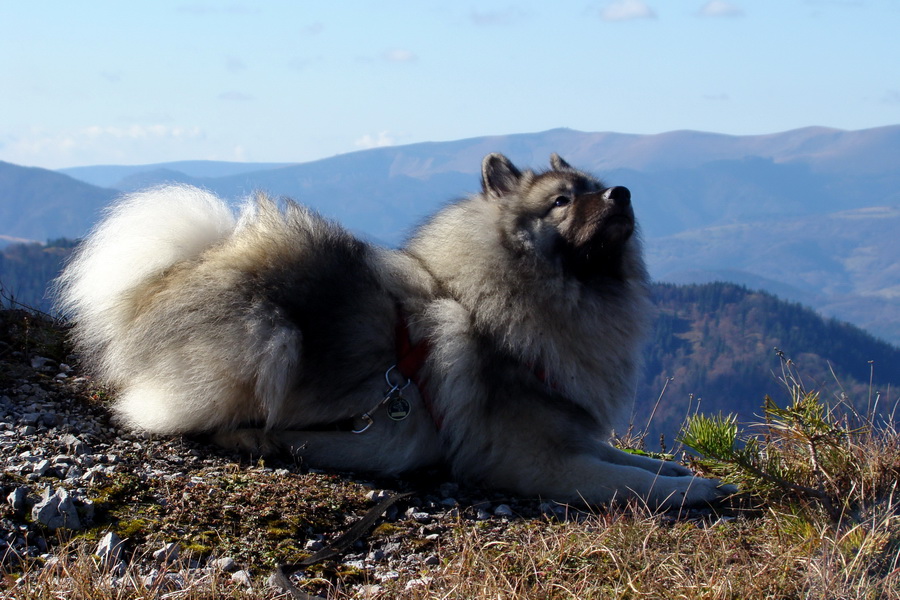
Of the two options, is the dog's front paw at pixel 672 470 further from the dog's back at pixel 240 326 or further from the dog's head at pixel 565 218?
the dog's back at pixel 240 326

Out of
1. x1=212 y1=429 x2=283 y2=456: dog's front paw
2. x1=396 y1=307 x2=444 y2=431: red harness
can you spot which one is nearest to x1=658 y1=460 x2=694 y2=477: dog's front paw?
x1=396 y1=307 x2=444 y2=431: red harness

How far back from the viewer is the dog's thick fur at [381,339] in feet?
14.4

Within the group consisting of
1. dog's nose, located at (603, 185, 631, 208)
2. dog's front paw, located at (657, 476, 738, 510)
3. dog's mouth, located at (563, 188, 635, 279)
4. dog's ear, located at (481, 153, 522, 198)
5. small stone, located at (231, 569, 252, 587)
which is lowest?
dog's front paw, located at (657, 476, 738, 510)

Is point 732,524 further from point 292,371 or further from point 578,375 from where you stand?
point 292,371

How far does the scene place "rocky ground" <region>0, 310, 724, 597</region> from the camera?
3.09 metres

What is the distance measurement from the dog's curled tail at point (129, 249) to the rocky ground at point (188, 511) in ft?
1.63

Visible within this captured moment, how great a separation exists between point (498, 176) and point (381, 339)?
1.47 m

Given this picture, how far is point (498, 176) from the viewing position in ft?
17.2

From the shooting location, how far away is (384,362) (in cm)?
452

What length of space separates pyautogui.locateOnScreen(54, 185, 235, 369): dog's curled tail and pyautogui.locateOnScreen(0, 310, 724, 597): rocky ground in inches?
19.5

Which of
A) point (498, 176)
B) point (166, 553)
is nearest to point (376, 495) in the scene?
point (166, 553)

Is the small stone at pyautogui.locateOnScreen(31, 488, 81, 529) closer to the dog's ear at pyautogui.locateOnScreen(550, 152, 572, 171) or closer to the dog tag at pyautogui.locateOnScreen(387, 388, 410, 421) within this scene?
the dog tag at pyautogui.locateOnScreen(387, 388, 410, 421)

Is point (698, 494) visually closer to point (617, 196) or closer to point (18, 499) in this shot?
point (617, 196)

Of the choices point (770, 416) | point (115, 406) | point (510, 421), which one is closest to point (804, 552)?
point (770, 416)
